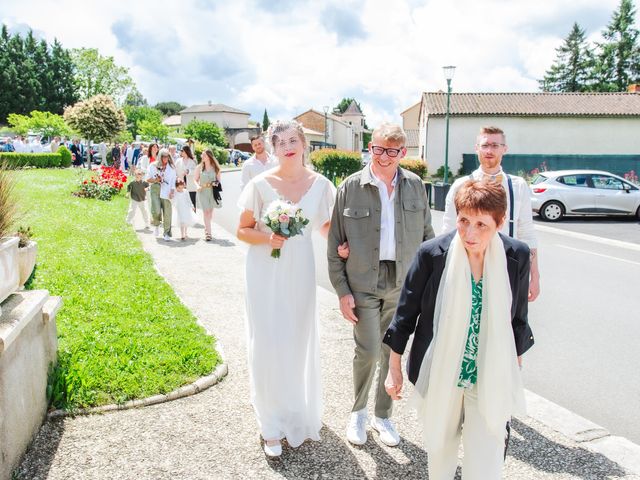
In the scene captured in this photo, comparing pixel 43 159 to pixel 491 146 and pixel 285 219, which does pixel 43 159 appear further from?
pixel 491 146

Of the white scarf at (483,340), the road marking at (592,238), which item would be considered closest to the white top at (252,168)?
the white scarf at (483,340)

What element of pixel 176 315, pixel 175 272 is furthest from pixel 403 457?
pixel 175 272

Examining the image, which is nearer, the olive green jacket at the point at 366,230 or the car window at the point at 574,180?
the olive green jacket at the point at 366,230

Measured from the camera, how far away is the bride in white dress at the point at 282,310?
363cm

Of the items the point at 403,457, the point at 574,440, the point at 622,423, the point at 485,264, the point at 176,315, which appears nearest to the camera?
the point at 485,264

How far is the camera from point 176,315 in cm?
612

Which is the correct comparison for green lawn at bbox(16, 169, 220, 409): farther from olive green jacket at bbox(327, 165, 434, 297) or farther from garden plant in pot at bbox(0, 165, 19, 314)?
olive green jacket at bbox(327, 165, 434, 297)

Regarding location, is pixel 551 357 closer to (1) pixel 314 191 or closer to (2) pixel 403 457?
(2) pixel 403 457

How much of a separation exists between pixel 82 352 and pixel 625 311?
6.60 meters

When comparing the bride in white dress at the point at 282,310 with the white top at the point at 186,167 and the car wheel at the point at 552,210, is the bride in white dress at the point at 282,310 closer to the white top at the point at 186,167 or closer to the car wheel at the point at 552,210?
the white top at the point at 186,167

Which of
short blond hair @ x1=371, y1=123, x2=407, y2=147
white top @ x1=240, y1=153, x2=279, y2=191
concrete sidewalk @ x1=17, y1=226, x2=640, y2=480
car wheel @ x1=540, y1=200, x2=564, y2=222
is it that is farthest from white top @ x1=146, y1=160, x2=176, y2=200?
car wheel @ x1=540, y1=200, x2=564, y2=222

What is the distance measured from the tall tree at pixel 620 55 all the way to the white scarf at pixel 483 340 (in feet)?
258

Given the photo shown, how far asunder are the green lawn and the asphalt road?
2869mm

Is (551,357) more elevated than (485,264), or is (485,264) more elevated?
(485,264)
